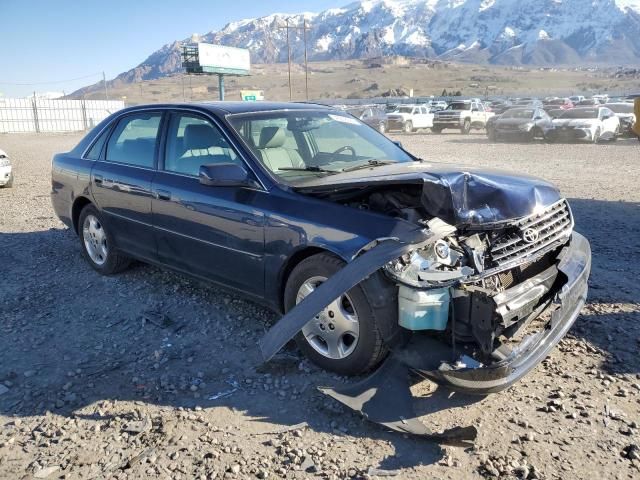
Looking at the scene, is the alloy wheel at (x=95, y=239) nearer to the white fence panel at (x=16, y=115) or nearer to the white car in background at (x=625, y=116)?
the white car in background at (x=625, y=116)

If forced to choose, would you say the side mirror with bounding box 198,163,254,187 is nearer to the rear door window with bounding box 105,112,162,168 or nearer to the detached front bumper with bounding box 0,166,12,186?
the rear door window with bounding box 105,112,162,168

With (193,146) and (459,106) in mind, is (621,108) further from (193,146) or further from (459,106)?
(193,146)

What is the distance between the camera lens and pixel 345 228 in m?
3.51

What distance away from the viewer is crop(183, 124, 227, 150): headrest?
14.6 ft

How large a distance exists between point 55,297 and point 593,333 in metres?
4.57

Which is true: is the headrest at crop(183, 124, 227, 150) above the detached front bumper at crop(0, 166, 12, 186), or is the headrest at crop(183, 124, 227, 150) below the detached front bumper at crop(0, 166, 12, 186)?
above

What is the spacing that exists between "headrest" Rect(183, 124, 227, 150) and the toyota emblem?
7.42 feet

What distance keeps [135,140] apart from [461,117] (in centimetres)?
2775

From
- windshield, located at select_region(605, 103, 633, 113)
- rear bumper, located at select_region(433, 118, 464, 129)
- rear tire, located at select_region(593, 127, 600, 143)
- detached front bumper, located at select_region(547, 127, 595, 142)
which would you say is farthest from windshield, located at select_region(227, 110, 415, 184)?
rear bumper, located at select_region(433, 118, 464, 129)

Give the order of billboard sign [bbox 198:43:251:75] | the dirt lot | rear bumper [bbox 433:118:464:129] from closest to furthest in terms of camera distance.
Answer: the dirt lot
rear bumper [bbox 433:118:464:129]
billboard sign [bbox 198:43:251:75]

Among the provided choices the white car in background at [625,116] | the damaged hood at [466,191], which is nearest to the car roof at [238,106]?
the damaged hood at [466,191]

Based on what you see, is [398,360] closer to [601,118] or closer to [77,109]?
[601,118]

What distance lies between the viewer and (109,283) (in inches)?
220

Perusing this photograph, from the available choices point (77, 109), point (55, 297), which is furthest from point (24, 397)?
point (77, 109)
